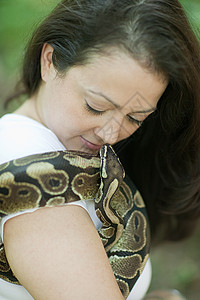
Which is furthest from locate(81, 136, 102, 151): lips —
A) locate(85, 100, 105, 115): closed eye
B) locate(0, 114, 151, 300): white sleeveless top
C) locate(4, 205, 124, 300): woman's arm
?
locate(4, 205, 124, 300): woman's arm

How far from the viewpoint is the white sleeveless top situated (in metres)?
1.85

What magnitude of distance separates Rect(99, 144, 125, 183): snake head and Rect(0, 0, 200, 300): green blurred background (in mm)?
1663

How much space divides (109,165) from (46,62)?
26.3 inches

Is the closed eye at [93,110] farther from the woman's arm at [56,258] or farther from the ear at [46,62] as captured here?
the woman's arm at [56,258]

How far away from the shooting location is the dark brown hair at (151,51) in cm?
188

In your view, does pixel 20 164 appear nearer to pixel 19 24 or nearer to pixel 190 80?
pixel 190 80

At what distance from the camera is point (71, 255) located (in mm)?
1687

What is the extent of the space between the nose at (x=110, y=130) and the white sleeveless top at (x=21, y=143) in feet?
0.71

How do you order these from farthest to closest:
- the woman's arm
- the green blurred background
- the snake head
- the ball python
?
the green blurred background < the snake head < the ball python < the woman's arm

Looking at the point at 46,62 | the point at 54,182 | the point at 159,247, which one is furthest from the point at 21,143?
the point at 159,247

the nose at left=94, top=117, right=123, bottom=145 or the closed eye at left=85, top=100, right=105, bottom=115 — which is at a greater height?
the closed eye at left=85, top=100, right=105, bottom=115

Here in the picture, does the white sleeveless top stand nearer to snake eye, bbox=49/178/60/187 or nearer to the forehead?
snake eye, bbox=49/178/60/187

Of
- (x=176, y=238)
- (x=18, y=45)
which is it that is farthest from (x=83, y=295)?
(x=18, y=45)

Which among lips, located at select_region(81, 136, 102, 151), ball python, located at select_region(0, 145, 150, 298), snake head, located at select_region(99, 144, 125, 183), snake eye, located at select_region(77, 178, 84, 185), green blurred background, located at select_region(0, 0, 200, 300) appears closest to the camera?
ball python, located at select_region(0, 145, 150, 298)
